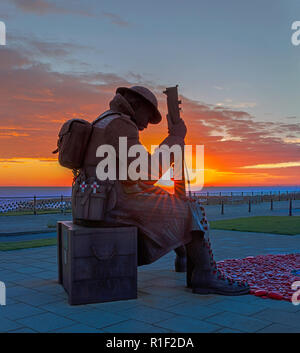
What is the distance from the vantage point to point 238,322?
4.24 meters

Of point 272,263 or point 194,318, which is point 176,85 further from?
point 272,263

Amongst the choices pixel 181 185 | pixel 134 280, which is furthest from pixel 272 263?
pixel 134 280

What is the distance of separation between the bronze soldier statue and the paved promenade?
14.9 inches

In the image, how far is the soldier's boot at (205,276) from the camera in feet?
17.7

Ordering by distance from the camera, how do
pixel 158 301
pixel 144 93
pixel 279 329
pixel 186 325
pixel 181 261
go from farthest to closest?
pixel 181 261 < pixel 144 93 < pixel 158 301 < pixel 186 325 < pixel 279 329

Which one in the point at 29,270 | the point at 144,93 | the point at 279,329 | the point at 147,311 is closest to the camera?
the point at 279,329

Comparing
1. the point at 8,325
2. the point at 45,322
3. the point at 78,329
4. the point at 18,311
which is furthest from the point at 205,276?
the point at 8,325

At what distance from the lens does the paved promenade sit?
411 cm

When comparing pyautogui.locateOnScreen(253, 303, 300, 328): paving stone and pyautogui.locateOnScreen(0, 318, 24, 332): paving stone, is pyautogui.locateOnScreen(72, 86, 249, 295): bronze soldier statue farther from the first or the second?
pyautogui.locateOnScreen(0, 318, 24, 332): paving stone

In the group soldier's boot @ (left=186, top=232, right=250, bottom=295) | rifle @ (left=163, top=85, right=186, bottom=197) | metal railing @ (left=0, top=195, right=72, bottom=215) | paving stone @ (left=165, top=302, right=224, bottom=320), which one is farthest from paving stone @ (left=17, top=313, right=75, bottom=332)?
metal railing @ (left=0, top=195, right=72, bottom=215)

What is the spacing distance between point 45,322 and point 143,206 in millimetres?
1805

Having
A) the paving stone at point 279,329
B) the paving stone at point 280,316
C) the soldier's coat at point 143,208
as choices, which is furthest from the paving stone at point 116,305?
the paving stone at point 279,329

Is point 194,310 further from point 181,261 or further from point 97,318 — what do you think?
point 181,261

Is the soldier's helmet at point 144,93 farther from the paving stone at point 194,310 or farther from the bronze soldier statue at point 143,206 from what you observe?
the paving stone at point 194,310
